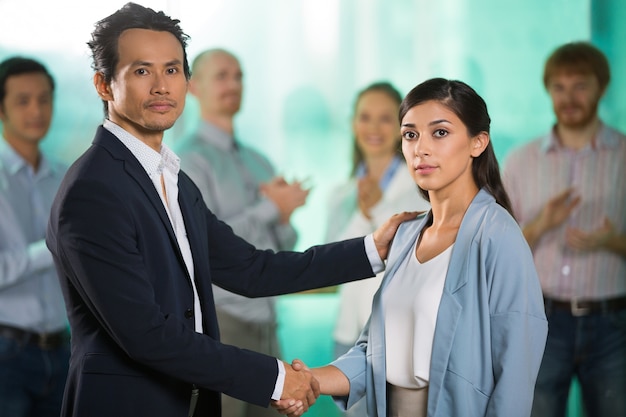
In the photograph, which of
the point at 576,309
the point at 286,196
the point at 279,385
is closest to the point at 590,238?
the point at 576,309

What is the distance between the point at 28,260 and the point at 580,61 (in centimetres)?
259

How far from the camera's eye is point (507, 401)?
1964mm

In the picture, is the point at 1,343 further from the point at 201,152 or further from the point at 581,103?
the point at 581,103

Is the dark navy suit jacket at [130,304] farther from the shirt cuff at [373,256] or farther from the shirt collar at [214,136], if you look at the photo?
the shirt collar at [214,136]

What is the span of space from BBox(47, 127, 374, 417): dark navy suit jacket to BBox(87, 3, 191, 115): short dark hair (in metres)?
0.18

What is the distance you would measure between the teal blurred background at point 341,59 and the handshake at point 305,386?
2.01 m

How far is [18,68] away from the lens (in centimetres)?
387

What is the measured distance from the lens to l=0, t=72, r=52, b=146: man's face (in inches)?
152

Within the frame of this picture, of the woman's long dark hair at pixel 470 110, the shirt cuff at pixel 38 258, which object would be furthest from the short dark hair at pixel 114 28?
the shirt cuff at pixel 38 258

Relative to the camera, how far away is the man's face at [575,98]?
394cm

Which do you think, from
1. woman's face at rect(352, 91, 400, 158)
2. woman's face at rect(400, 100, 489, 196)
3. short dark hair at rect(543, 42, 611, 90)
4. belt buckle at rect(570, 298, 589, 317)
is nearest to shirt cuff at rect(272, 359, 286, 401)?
woman's face at rect(400, 100, 489, 196)

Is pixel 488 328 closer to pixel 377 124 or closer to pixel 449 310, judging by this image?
pixel 449 310

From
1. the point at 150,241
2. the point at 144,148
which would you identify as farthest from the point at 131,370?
the point at 144,148

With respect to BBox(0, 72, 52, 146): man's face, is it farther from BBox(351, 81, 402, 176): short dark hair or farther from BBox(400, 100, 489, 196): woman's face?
BBox(400, 100, 489, 196): woman's face
